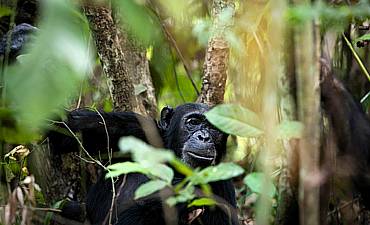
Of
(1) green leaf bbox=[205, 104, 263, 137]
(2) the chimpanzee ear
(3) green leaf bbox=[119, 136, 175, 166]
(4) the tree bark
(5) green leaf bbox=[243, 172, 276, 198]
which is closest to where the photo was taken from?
(3) green leaf bbox=[119, 136, 175, 166]

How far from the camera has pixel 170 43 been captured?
4684 mm

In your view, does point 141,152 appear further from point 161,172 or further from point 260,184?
point 260,184

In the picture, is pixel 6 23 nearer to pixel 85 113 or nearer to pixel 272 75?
pixel 85 113

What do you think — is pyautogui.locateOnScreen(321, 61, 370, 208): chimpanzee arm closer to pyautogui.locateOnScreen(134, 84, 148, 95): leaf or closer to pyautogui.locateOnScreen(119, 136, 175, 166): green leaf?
pyautogui.locateOnScreen(134, 84, 148, 95): leaf

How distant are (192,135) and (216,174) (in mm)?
2027

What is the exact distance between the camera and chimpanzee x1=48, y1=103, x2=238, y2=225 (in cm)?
347

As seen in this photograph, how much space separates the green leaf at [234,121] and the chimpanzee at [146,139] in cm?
145

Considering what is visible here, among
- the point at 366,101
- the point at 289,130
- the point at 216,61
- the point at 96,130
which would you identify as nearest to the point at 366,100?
the point at 366,101

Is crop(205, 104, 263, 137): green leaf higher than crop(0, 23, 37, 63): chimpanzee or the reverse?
the reverse

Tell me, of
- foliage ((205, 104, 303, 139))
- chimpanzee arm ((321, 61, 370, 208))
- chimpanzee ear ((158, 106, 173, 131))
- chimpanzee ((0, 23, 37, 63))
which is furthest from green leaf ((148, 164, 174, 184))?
chimpanzee ear ((158, 106, 173, 131))

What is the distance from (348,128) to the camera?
3.38 meters

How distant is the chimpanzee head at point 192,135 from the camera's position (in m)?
3.61

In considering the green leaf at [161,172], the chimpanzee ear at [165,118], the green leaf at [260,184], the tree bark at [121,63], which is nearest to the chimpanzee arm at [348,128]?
the chimpanzee ear at [165,118]

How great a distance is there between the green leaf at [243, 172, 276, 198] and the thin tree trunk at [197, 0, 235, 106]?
5.65 ft
